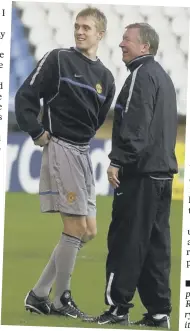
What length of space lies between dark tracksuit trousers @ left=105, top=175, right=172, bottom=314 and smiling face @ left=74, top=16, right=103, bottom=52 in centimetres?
68

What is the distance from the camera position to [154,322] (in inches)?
155

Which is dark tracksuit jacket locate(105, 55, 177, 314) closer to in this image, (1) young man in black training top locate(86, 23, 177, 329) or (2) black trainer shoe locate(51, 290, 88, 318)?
(1) young man in black training top locate(86, 23, 177, 329)

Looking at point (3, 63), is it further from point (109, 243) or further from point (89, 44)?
point (109, 243)

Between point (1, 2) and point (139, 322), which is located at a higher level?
point (1, 2)

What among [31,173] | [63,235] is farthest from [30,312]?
[31,173]

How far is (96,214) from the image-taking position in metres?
3.94

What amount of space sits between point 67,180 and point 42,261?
1.50 ft

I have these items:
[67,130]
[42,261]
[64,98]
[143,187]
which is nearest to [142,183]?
[143,187]

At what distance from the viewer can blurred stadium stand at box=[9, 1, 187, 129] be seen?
3.93 m

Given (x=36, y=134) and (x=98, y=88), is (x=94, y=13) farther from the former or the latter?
(x=36, y=134)

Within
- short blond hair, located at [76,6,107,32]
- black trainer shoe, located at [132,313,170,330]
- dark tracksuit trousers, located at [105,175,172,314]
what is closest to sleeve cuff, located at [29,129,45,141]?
dark tracksuit trousers, located at [105,175,172,314]

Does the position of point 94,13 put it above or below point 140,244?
above

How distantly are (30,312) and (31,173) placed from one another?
702 millimetres

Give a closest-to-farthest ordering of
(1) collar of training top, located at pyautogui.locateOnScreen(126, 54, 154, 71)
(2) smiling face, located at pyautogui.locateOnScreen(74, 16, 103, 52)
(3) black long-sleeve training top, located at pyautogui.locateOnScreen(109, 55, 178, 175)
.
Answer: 1. (3) black long-sleeve training top, located at pyautogui.locateOnScreen(109, 55, 178, 175)
2. (1) collar of training top, located at pyautogui.locateOnScreen(126, 54, 154, 71)
3. (2) smiling face, located at pyautogui.locateOnScreen(74, 16, 103, 52)
